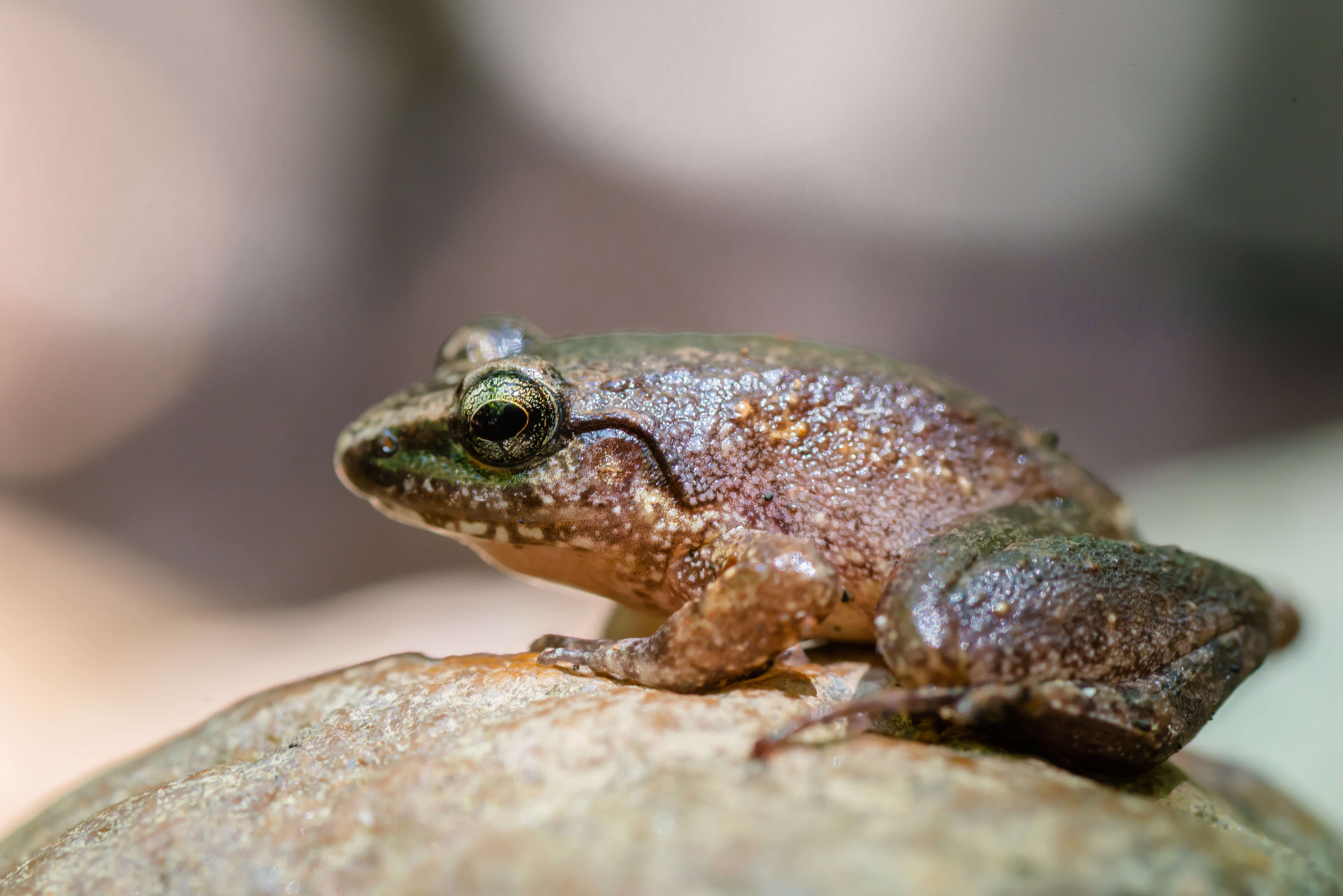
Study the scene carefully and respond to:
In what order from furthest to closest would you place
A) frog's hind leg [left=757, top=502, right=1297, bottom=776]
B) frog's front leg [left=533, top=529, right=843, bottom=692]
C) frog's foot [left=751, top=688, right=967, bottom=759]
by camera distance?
frog's front leg [left=533, top=529, right=843, bottom=692], frog's hind leg [left=757, top=502, right=1297, bottom=776], frog's foot [left=751, top=688, right=967, bottom=759]

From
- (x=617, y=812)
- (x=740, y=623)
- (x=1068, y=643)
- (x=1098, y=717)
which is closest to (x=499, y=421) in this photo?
(x=740, y=623)

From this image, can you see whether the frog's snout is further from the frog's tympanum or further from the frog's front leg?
the frog's front leg

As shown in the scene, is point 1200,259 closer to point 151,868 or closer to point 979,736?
point 979,736

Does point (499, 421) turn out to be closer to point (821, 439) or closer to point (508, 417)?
point (508, 417)

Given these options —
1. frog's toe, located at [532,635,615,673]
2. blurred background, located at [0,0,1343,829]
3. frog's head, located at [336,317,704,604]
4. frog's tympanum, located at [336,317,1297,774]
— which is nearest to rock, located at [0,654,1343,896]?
frog's toe, located at [532,635,615,673]

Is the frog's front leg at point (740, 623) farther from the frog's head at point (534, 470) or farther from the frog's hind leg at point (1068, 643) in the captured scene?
the frog's head at point (534, 470)

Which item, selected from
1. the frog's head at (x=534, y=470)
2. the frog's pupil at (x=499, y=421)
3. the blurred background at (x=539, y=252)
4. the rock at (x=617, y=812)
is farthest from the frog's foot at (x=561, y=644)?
the blurred background at (x=539, y=252)
